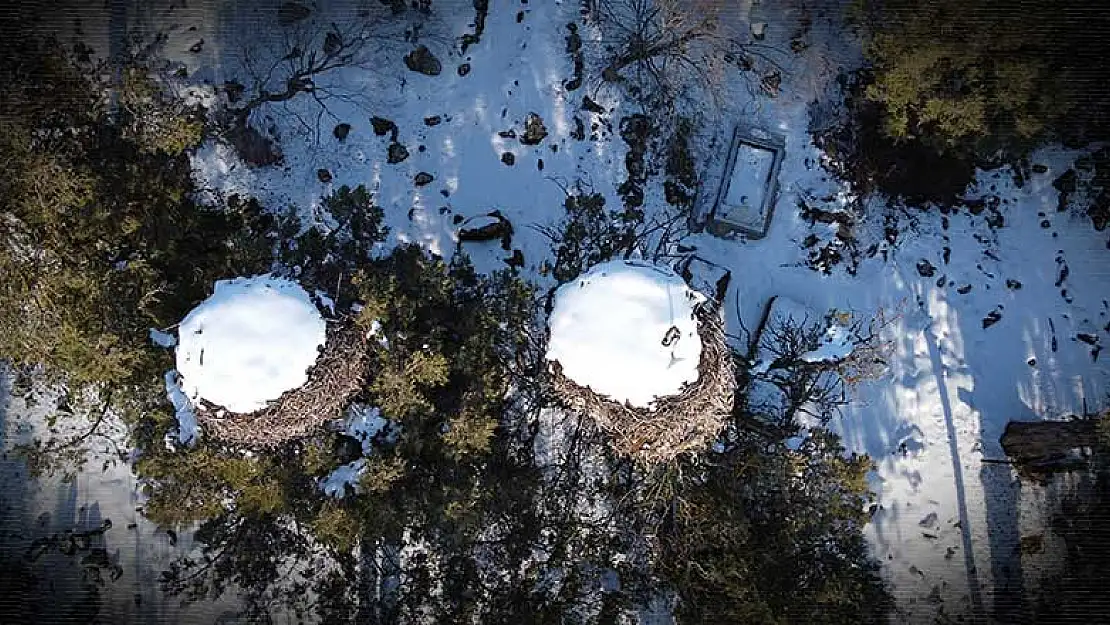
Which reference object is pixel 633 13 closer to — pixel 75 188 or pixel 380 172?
pixel 380 172

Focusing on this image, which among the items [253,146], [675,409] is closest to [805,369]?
[675,409]

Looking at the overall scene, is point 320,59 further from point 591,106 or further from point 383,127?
point 591,106

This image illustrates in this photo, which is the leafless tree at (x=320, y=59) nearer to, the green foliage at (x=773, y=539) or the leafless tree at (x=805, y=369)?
the leafless tree at (x=805, y=369)

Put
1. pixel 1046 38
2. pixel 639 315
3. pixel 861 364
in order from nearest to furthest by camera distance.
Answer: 1. pixel 639 315
2. pixel 1046 38
3. pixel 861 364

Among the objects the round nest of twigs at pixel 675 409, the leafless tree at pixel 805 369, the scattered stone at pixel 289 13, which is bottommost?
the round nest of twigs at pixel 675 409

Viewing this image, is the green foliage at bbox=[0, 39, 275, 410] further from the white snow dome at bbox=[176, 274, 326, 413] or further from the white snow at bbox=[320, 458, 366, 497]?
the white snow at bbox=[320, 458, 366, 497]

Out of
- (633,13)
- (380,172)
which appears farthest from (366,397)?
(633,13)

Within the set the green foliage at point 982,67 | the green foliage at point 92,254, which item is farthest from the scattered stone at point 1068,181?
the green foliage at point 92,254
